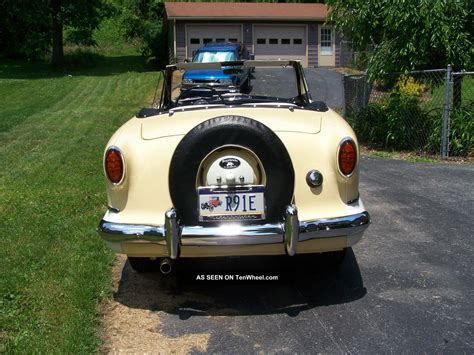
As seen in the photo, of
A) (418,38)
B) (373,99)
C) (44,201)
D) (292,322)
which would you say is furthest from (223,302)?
(373,99)

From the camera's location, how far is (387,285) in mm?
4066

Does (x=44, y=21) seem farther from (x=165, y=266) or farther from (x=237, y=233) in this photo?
(x=237, y=233)

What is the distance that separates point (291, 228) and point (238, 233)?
321 millimetres

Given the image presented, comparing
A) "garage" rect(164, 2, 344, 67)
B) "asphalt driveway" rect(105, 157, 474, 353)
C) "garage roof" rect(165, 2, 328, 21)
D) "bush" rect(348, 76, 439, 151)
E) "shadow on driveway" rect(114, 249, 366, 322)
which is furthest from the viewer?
"garage" rect(164, 2, 344, 67)

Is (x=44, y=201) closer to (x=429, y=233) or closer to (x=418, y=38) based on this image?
(x=429, y=233)

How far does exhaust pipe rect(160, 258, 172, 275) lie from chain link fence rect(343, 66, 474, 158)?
623cm

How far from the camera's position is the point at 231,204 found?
3.48 metres

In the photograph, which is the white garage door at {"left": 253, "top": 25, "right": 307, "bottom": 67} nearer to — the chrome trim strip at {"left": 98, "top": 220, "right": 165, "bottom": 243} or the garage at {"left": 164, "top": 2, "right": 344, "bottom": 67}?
the garage at {"left": 164, "top": 2, "right": 344, "bottom": 67}

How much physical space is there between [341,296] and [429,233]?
1.70 metres

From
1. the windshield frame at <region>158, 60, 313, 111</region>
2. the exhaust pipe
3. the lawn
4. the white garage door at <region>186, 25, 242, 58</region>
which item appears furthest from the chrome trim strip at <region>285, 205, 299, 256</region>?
the white garage door at <region>186, 25, 242, 58</region>

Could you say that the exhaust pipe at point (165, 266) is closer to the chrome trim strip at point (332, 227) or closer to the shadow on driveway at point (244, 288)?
the shadow on driveway at point (244, 288)

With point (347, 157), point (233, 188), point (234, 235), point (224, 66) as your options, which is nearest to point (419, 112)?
point (224, 66)

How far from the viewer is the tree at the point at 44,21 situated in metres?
28.0

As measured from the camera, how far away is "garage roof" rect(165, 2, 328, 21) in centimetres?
2820
